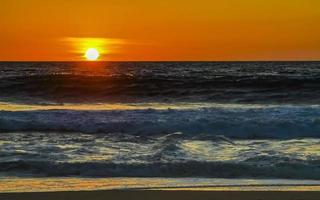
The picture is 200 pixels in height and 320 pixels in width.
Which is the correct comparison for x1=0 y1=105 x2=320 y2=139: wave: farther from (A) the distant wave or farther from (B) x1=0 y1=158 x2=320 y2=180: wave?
(A) the distant wave

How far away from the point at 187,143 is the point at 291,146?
82.8 inches

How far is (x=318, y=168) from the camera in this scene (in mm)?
8828

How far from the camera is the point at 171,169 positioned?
29.0 ft

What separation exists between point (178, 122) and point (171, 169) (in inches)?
247

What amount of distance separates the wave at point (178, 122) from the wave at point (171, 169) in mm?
4090

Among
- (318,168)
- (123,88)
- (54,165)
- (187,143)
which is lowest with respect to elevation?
(318,168)

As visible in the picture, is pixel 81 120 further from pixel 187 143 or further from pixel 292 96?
pixel 292 96

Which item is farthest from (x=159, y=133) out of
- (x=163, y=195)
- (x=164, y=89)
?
(x=164, y=89)

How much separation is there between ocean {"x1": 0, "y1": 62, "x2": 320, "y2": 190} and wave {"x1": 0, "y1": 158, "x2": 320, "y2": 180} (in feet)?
0.05

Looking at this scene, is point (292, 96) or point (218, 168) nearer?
point (218, 168)

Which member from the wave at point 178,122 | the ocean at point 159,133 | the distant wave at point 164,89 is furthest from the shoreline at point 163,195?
the distant wave at point 164,89

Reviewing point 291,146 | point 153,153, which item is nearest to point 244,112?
point 291,146

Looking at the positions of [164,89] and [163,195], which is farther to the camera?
[164,89]

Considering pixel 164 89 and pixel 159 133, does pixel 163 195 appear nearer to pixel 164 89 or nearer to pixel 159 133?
pixel 159 133
